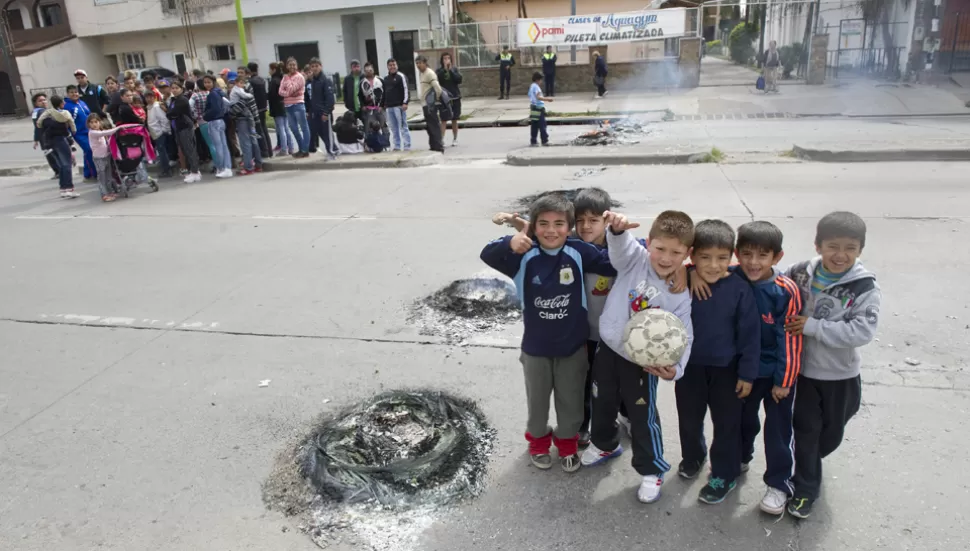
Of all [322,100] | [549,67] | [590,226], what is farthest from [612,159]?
[549,67]

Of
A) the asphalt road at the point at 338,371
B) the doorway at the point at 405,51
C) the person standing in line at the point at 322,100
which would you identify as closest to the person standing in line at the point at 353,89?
the person standing in line at the point at 322,100

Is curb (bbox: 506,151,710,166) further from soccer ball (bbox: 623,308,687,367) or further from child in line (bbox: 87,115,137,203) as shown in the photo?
soccer ball (bbox: 623,308,687,367)

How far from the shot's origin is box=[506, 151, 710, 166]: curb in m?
11.1

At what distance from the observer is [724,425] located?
3.04 meters

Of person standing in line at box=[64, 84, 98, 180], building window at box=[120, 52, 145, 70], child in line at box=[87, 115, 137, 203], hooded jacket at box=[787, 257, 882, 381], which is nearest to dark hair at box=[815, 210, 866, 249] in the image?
hooded jacket at box=[787, 257, 882, 381]

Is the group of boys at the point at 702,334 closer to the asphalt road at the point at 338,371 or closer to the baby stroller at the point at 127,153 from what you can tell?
the asphalt road at the point at 338,371

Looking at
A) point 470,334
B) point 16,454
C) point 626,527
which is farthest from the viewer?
→ point 470,334

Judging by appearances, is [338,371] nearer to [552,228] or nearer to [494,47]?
[552,228]

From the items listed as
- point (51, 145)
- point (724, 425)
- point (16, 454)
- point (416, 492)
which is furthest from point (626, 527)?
point (51, 145)

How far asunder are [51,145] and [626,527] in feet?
40.0

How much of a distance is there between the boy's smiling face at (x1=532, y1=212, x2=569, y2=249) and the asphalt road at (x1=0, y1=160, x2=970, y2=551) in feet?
3.99

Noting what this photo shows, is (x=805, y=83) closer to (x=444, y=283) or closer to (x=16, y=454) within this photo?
(x=444, y=283)

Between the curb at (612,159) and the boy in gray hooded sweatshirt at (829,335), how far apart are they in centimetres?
849

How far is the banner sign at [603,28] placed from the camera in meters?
23.0
